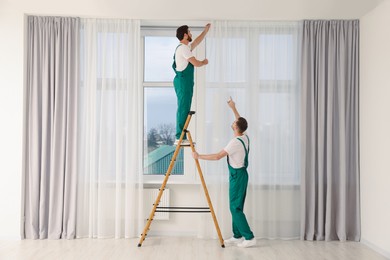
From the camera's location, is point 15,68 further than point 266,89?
No

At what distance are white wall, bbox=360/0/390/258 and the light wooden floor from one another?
32cm

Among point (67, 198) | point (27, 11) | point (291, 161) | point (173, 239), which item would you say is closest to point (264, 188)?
point (291, 161)

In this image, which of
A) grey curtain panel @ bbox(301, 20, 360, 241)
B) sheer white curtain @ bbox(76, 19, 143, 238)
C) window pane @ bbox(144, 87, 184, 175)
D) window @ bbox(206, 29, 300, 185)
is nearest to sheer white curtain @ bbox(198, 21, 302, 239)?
window @ bbox(206, 29, 300, 185)

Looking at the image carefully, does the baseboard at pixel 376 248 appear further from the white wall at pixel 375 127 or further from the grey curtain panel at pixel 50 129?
the grey curtain panel at pixel 50 129

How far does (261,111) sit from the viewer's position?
6.09 metres

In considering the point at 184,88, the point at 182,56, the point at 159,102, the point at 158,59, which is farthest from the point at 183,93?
the point at 158,59

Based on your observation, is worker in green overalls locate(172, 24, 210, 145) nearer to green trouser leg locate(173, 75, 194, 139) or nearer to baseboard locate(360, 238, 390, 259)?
green trouser leg locate(173, 75, 194, 139)

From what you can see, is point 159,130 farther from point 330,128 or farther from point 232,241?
point 330,128

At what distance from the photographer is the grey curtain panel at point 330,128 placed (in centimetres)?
594

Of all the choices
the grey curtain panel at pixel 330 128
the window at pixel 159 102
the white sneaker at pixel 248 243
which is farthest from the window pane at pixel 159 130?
the grey curtain panel at pixel 330 128

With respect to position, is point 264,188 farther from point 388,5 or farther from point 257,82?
point 388,5

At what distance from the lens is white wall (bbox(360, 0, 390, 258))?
5.24 meters

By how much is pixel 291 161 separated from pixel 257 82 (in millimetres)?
1093

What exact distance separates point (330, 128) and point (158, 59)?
Answer: 2.44m
